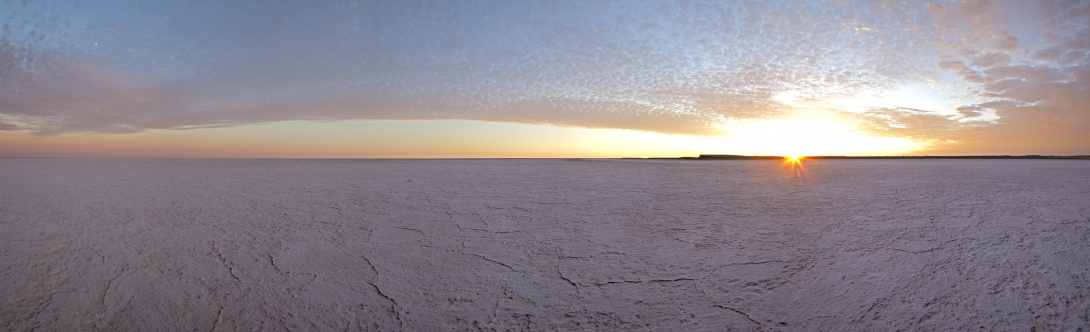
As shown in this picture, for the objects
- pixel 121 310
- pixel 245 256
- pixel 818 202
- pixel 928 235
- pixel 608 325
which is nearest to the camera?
pixel 608 325

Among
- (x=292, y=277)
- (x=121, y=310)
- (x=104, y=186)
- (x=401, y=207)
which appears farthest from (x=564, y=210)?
(x=104, y=186)

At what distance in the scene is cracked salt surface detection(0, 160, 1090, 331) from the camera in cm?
156

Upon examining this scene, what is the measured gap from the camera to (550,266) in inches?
82.2

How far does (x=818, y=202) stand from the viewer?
394 centimetres

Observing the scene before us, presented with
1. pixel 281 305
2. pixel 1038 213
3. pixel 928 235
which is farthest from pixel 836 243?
pixel 281 305

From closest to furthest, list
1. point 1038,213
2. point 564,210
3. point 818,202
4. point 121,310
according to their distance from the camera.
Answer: point 121,310 < point 1038,213 < point 564,210 < point 818,202

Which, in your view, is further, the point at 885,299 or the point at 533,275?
the point at 533,275

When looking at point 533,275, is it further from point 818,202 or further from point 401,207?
point 818,202

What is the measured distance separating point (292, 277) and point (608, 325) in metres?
1.43

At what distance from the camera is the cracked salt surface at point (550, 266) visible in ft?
5.10

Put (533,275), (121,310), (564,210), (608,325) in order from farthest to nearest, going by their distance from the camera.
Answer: (564,210)
(533,275)
(121,310)
(608,325)

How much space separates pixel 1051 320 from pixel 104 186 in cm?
818

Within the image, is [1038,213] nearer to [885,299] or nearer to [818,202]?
[818,202]

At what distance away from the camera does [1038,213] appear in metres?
3.29
